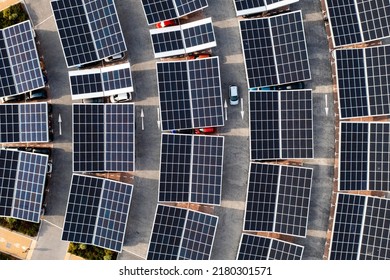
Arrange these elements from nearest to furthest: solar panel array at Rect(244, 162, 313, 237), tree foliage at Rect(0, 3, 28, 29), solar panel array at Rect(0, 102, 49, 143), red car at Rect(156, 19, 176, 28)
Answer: solar panel array at Rect(244, 162, 313, 237)
solar panel array at Rect(0, 102, 49, 143)
red car at Rect(156, 19, 176, 28)
tree foliage at Rect(0, 3, 28, 29)

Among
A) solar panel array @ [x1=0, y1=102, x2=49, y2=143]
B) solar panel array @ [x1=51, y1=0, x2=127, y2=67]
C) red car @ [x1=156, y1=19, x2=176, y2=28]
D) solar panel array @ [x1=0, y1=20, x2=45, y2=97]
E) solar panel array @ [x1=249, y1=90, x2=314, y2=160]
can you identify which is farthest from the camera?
red car @ [x1=156, y1=19, x2=176, y2=28]

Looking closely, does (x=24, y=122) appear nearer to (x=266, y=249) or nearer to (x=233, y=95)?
(x=233, y=95)

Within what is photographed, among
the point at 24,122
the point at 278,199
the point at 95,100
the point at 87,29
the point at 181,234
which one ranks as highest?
the point at 87,29

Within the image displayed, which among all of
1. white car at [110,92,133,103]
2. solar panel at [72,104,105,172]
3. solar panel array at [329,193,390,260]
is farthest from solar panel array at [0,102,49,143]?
solar panel array at [329,193,390,260]

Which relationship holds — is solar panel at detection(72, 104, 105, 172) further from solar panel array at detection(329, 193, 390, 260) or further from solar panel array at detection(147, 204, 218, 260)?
solar panel array at detection(329, 193, 390, 260)

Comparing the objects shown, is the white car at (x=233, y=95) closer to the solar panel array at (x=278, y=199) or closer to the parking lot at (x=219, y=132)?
the parking lot at (x=219, y=132)

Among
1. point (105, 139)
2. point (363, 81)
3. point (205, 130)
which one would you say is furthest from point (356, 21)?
point (105, 139)
